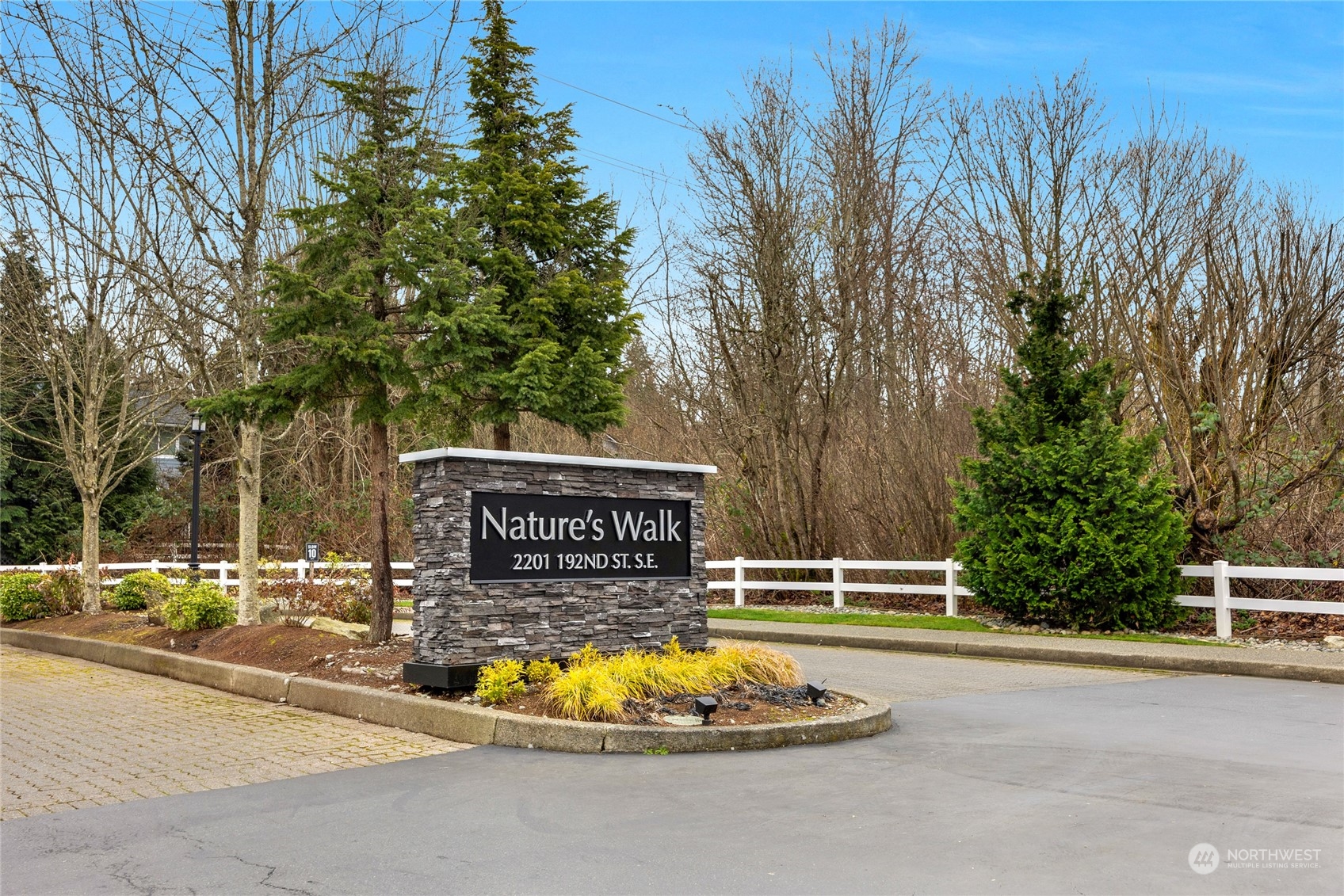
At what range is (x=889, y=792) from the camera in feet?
21.6

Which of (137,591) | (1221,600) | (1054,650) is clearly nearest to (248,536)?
(137,591)

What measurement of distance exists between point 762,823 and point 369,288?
314 inches

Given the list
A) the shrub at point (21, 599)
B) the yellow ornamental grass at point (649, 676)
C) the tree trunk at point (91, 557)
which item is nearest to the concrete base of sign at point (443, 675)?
the yellow ornamental grass at point (649, 676)

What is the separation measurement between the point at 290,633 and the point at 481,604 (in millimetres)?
4445

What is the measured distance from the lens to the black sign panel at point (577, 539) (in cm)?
973

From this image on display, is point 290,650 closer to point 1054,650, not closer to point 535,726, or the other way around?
point 535,726

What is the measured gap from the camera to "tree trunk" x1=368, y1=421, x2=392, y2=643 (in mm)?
12109

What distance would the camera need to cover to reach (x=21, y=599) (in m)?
18.8

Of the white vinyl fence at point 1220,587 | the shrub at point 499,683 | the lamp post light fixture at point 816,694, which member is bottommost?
the lamp post light fixture at point 816,694

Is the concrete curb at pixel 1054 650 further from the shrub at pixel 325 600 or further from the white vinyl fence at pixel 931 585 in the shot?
the shrub at pixel 325 600

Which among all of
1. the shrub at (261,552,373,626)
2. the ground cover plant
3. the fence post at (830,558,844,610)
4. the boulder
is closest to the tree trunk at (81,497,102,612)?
the shrub at (261,552,373,626)

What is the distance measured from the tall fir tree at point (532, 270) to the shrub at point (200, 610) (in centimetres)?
398

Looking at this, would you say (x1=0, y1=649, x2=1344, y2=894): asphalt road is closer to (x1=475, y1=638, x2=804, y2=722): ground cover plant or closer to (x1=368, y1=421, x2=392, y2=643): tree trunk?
(x1=475, y1=638, x2=804, y2=722): ground cover plant

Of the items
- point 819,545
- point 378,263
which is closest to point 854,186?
point 819,545
